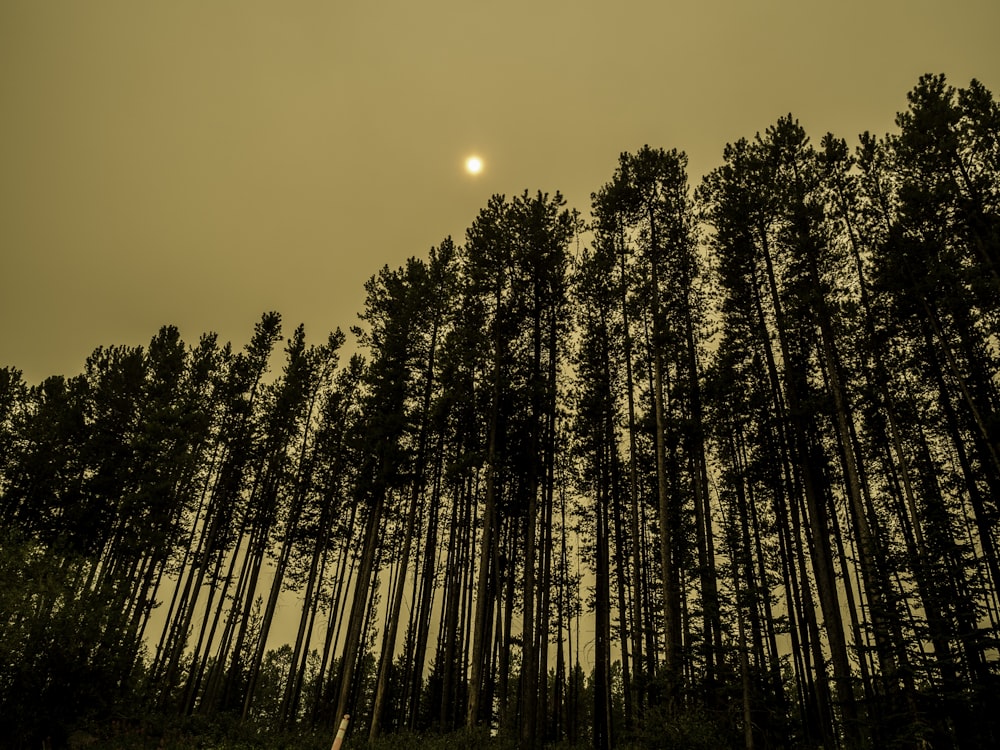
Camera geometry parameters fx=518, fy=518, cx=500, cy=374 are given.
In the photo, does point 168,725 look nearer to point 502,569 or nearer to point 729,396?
point 502,569

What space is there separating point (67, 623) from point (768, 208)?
22.9 m

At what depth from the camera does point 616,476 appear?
1923 centimetres

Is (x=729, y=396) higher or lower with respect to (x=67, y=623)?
higher

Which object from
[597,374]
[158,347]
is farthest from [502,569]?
[158,347]

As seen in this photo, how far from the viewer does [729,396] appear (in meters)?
17.7

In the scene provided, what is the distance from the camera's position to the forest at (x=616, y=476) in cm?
1159

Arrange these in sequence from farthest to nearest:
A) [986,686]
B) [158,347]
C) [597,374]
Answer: [158,347] < [597,374] < [986,686]

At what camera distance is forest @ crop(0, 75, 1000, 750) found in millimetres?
11586

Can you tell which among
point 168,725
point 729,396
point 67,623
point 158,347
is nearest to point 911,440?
point 729,396

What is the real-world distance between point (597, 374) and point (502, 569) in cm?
984

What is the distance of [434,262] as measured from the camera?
77.0 feet

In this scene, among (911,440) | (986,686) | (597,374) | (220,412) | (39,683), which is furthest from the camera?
(220,412)

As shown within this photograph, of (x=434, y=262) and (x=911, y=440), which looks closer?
(x=911, y=440)

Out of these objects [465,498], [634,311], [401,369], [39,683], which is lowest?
[39,683]
